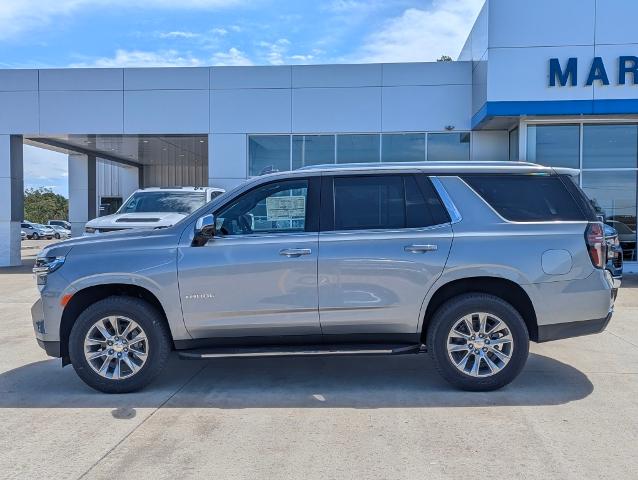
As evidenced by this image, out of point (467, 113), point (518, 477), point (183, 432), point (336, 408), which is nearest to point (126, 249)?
point (183, 432)

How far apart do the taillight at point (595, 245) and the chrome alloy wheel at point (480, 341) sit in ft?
3.28

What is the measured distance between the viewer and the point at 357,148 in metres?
15.5

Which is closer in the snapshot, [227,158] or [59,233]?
[227,158]

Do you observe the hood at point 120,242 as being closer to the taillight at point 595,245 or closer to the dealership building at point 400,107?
the taillight at point 595,245

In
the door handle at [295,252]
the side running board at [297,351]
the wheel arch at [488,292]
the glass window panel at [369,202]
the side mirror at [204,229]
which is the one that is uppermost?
the glass window panel at [369,202]

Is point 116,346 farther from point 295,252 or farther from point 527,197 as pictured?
point 527,197

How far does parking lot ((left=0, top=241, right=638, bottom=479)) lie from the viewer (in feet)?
12.3

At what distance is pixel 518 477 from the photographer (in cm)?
358

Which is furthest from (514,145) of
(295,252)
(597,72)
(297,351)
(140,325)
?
(140,325)

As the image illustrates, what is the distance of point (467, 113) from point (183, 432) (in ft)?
41.7

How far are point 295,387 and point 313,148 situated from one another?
35.5ft

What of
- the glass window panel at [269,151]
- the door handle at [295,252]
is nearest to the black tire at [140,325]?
the door handle at [295,252]

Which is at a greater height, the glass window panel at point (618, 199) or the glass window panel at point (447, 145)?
the glass window panel at point (447, 145)

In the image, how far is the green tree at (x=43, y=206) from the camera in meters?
64.4
